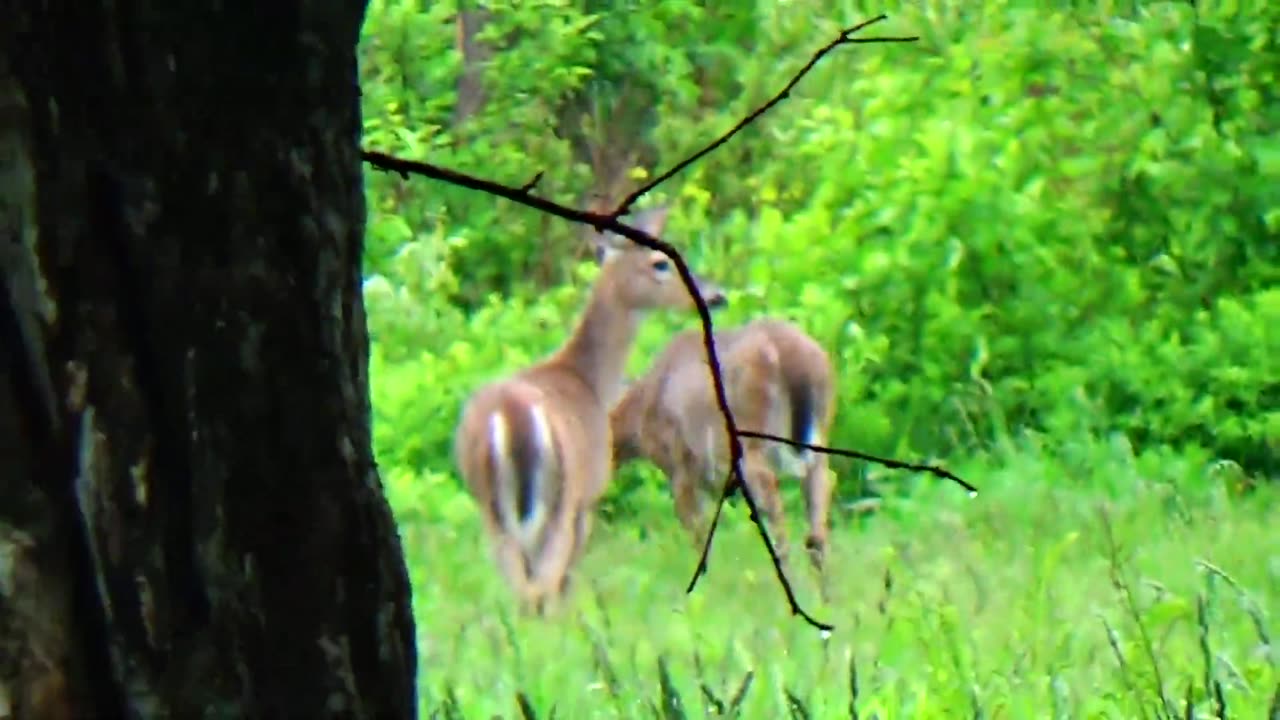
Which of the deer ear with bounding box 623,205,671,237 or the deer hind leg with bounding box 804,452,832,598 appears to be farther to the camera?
the deer ear with bounding box 623,205,671,237

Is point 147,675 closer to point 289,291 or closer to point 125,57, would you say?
point 289,291

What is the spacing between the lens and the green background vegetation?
6367mm

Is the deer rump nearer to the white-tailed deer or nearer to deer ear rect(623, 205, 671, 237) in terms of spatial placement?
the white-tailed deer

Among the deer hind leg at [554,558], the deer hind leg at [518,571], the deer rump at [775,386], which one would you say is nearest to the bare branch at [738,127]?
the deer hind leg at [518,571]

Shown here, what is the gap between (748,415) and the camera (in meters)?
9.92

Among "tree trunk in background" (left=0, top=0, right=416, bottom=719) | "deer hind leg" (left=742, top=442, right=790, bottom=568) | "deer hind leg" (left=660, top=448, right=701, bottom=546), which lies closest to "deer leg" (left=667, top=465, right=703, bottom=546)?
"deer hind leg" (left=660, top=448, right=701, bottom=546)

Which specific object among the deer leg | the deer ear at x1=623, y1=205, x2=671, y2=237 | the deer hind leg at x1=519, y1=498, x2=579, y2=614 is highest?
the deer ear at x1=623, y1=205, x2=671, y2=237

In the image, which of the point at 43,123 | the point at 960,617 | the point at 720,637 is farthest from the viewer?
the point at 720,637

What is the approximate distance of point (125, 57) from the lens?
2.24 metres

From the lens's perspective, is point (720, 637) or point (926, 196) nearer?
point (720, 637)

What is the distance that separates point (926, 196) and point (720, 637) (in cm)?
501

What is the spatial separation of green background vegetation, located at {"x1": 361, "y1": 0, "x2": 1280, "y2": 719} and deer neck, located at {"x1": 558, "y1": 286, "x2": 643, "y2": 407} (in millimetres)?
623

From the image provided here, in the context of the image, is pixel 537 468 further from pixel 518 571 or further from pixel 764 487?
pixel 764 487

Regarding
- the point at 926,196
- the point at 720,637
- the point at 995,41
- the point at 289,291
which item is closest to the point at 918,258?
the point at 926,196
